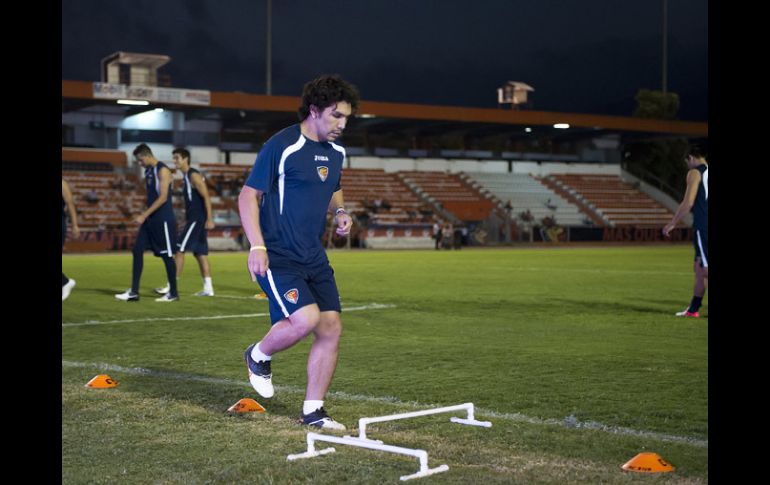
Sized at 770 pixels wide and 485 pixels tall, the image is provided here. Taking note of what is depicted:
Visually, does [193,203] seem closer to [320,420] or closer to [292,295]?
[292,295]

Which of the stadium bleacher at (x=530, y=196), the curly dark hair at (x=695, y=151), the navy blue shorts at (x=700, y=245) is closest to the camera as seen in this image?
the curly dark hair at (x=695, y=151)

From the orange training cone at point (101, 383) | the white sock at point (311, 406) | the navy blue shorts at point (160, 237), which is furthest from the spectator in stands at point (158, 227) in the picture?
the white sock at point (311, 406)

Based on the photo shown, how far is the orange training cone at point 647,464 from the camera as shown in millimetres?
4824

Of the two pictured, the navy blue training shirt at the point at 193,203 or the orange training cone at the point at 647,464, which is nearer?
the orange training cone at the point at 647,464

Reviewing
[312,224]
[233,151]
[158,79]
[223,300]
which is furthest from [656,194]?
[312,224]

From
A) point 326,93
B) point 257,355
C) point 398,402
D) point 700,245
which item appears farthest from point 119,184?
point 326,93

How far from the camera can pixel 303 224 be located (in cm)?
616

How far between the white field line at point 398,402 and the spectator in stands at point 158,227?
6789 millimetres

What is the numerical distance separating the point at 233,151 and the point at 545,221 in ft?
53.1

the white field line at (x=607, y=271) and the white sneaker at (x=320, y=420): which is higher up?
the white field line at (x=607, y=271)

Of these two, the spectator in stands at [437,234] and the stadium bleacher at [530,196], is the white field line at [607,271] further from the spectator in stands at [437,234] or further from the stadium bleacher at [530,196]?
the stadium bleacher at [530,196]

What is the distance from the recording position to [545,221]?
51.9 meters

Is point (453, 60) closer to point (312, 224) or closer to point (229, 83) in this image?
point (229, 83)

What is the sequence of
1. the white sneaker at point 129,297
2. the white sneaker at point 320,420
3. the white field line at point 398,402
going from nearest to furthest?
the white field line at point 398,402, the white sneaker at point 320,420, the white sneaker at point 129,297
